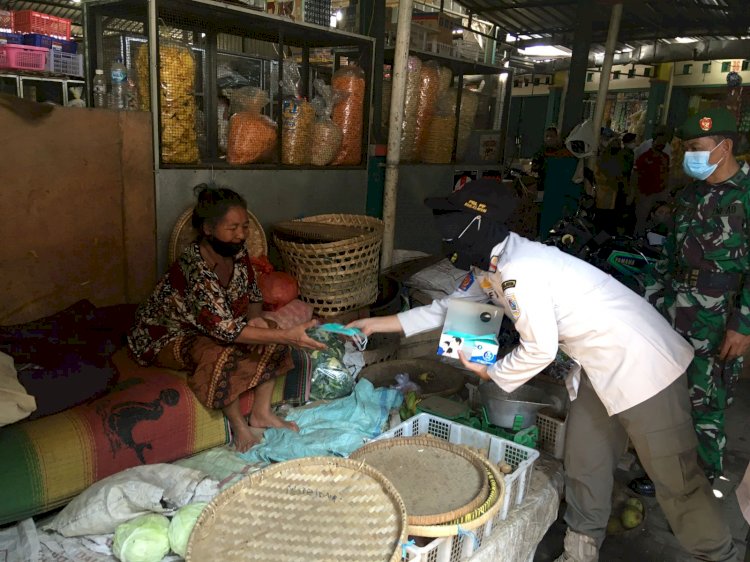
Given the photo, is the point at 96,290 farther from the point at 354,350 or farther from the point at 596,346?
the point at 596,346

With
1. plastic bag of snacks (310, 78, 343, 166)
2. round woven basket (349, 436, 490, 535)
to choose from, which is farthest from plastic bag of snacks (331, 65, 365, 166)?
round woven basket (349, 436, 490, 535)

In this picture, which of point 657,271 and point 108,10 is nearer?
point 657,271

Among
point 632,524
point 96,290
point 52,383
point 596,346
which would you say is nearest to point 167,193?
point 96,290

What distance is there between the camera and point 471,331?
250 centimetres

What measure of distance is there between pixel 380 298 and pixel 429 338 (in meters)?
0.57

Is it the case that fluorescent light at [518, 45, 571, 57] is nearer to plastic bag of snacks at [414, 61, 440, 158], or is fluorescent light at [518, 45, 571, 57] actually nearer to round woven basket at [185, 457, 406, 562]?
plastic bag of snacks at [414, 61, 440, 158]

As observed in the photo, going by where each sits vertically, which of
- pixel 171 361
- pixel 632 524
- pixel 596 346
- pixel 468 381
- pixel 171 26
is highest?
pixel 171 26

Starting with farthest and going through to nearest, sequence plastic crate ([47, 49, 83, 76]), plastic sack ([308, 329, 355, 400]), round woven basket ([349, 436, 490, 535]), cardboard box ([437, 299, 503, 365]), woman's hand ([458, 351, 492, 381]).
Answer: plastic crate ([47, 49, 83, 76]), plastic sack ([308, 329, 355, 400]), cardboard box ([437, 299, 503, 365]), woman's hand ([458, 351, 492, 381]), round woven basket ([349, 436, 490, 535])

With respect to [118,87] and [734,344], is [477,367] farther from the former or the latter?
[118,87]

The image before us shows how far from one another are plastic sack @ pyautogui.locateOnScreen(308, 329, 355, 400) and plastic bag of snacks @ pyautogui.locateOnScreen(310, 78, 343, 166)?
1.61 metres

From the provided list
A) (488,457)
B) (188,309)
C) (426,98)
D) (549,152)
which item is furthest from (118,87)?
(549,152)

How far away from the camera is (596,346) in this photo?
2.20m

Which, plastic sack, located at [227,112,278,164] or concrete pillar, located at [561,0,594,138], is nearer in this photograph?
plastic sack, located at [227,112,278,164]

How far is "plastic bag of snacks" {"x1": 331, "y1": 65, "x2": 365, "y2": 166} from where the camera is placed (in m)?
4.55
